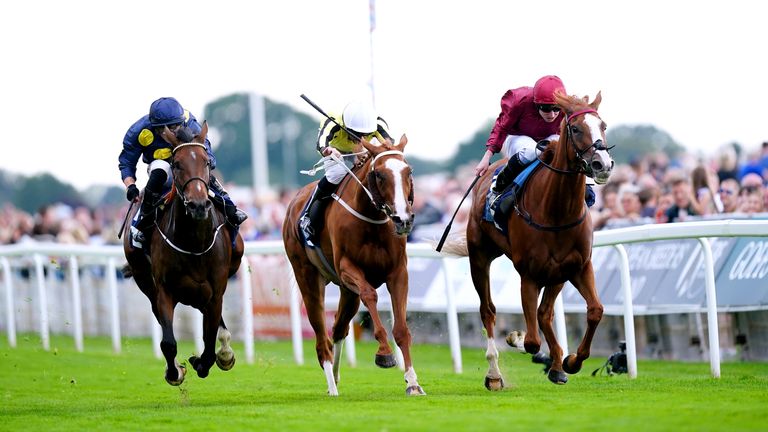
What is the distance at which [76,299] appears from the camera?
15.6m

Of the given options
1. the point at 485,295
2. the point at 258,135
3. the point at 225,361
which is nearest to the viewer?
the point at 225,361

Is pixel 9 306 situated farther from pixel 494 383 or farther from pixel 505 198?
pixel 505 198

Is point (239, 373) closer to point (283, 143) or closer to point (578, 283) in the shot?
point (578, 283)

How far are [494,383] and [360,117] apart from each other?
2.26m

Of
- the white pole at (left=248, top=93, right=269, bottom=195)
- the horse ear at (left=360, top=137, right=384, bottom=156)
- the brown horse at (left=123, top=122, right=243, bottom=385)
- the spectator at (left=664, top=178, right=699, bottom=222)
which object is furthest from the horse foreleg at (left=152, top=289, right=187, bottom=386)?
the white pole at (left=248, top=93, right=269, bottom=195)

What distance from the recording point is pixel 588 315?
30.6 feet

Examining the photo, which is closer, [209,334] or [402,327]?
[402,327]

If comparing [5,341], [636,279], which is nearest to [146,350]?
[5,341]

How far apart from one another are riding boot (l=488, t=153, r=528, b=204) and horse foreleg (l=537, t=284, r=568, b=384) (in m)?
0.83

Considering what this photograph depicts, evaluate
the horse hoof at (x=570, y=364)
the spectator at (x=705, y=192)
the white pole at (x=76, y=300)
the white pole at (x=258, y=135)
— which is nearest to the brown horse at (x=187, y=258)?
the horse hoof at (x=570, y=364)

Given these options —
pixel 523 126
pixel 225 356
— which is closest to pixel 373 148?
pixel 523 126

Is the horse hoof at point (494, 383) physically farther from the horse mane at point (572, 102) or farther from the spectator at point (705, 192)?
the spectator at point (705, 192)

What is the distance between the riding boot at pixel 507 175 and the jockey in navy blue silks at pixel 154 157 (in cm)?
195

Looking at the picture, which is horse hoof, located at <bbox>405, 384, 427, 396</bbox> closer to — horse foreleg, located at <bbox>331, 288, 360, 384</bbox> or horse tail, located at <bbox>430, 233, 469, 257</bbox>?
horse foreleg, located at <bbox>331, 288, 360, 384</bbox>
